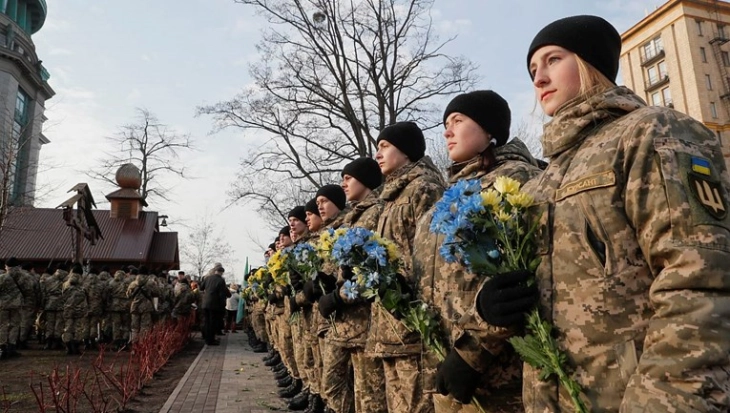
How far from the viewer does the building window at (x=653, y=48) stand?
148 ft

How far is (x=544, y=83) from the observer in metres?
2.07

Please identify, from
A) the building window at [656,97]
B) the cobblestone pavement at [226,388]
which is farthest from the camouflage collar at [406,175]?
the building window at [656,97]

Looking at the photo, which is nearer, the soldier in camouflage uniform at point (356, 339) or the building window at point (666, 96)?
the soldier in camouflage uniform at point (356, 339)

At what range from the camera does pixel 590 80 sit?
6.28 ft

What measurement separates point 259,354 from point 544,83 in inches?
563

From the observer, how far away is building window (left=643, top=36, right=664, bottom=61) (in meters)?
45.2

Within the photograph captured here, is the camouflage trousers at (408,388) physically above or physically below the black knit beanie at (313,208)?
below

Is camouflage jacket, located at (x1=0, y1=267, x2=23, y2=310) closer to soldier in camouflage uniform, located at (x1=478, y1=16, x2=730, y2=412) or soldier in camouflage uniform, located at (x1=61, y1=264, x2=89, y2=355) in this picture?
soldier in camouflage uniform, located at (x1=61, y1=264, x2=89, y2=355)

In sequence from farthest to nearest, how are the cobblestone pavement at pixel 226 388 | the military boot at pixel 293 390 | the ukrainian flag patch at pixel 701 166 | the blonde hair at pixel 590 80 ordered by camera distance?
the military boot at pixel 293 390 → the cobblestone pavement at pixel 226 388 → the blonde hair at pixel 590 80 → the ukrainian flag patch at pixel 701 166

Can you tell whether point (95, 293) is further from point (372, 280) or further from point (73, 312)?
point (372, 280)

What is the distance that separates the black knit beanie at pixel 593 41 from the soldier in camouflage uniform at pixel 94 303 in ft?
52.6

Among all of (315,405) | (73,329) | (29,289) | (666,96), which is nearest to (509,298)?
(315,405)

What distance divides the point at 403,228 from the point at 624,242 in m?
2.29

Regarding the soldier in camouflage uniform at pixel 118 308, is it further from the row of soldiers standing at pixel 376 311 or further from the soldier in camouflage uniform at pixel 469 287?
the soldier in camouflage uniform at pixel 469 287
